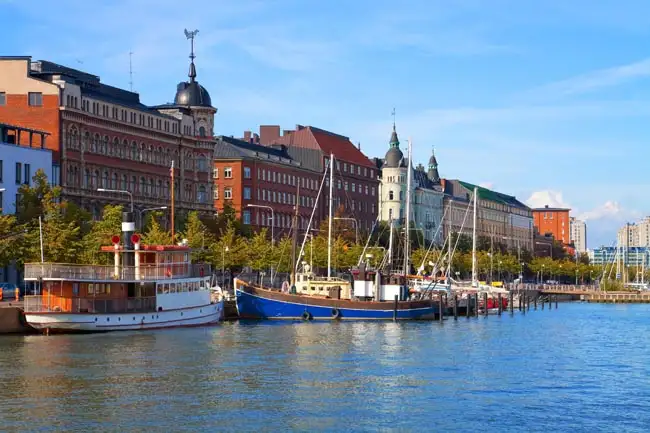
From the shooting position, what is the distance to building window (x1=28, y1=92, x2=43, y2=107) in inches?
5591

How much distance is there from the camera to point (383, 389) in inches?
2402

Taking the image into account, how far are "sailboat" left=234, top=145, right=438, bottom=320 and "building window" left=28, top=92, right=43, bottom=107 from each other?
125 ft

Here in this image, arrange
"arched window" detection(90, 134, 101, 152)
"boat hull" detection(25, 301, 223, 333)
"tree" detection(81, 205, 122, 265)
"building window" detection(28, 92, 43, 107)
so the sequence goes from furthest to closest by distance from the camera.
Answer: "arched window" detection(90, 134, 101, 152), "building window" detection(28, 92, 43, 107), "tree" detection(81, 205, 122, 265), "boat hull" detection(25, 301, 223, 333)

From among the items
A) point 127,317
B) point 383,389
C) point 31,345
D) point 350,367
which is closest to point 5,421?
point 383,389

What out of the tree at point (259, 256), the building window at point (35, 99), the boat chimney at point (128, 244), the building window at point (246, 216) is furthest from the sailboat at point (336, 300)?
the building window at point (246, 216)

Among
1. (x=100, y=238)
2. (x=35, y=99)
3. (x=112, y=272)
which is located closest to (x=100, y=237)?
(x=100, y=238)

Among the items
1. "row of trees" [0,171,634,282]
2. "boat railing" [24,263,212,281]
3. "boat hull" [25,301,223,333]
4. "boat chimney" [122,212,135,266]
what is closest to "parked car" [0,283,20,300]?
"row of trees" [0,171,634,282]

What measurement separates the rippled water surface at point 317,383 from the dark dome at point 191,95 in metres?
84.5

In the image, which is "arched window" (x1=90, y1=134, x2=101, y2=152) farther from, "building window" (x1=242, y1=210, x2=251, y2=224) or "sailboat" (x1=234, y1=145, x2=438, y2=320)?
"building window" (x1=242, y1=210, x2=251, y2=224)

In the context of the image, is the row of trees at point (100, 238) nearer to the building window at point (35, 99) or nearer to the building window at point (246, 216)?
the building window at point (35, 99)

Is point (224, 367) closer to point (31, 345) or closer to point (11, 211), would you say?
point (31, 345)

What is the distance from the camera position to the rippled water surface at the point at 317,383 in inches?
2047

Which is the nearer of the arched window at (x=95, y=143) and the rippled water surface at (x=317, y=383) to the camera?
the rippled water surface at (x=317, y=383)

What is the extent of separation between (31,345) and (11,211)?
51721 mm
